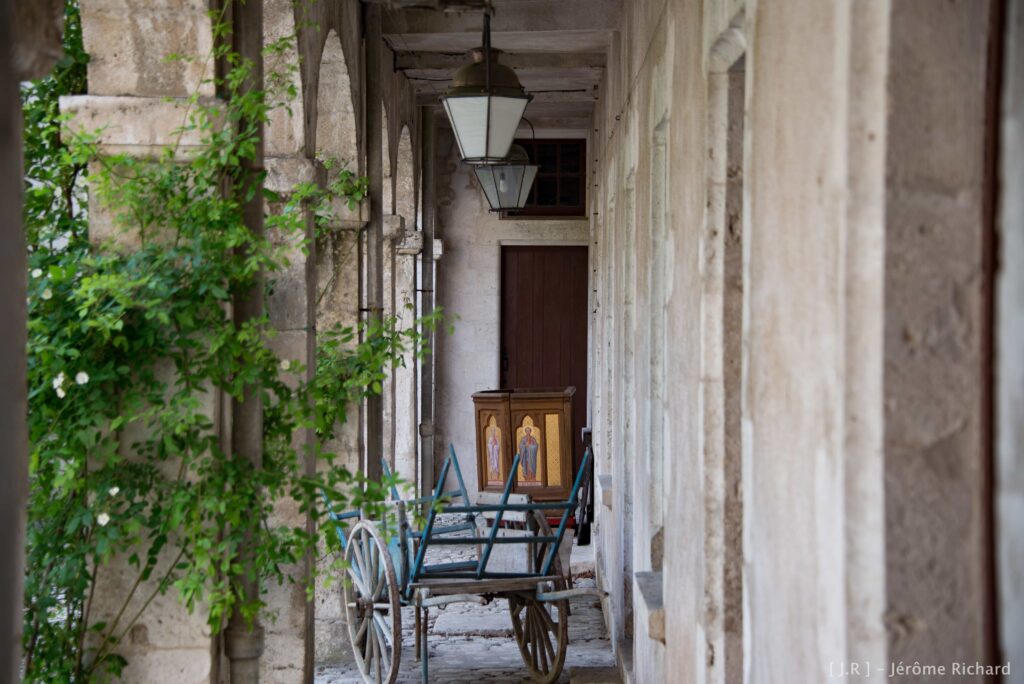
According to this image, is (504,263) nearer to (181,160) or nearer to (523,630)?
(523,630)

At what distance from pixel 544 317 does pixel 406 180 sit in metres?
3.08

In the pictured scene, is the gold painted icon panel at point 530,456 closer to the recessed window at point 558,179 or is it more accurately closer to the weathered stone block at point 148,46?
the recessed window at point 558,179

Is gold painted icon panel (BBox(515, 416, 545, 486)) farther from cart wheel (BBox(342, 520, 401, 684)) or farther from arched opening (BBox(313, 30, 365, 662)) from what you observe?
cart wheel (BBox(342, 520, 401, 684))

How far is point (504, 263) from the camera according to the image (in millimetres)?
13734

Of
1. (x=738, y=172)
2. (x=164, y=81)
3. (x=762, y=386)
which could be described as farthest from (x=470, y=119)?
(x=762, y=386)

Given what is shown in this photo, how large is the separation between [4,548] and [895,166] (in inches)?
41.7

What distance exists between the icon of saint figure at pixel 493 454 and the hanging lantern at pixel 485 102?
398 centimetres

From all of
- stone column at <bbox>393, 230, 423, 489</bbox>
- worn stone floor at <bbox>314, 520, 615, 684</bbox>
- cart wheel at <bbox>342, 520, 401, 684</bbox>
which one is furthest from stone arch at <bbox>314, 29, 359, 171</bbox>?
stone column at <bbox>393, 230, 423, 489</bbox>

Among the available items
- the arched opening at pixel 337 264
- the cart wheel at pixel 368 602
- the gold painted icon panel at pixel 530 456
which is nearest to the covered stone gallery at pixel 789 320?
the arched opening at pixel 337 264

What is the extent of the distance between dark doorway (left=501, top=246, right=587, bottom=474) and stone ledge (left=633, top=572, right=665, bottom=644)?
9.39m

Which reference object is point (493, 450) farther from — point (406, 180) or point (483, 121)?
point (483, 121)

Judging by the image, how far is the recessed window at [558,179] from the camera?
13578mm

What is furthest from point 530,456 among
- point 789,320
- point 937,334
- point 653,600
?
point 937,334

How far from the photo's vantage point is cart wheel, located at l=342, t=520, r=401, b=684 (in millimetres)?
6121
